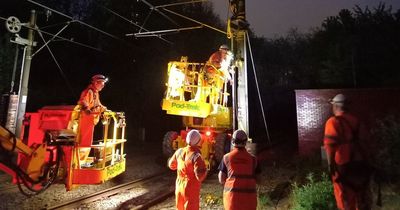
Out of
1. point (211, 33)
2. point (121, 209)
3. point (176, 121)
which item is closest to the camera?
point (121, 209)

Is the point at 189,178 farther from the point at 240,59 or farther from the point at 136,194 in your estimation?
the point at 136,194

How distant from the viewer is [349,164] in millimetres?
4871

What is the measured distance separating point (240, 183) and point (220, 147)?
6.35 m

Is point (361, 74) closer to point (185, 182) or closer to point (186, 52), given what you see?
point (186, 52)

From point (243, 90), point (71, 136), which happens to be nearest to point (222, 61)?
point (243, 90)

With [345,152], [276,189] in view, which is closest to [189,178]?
[345,152]

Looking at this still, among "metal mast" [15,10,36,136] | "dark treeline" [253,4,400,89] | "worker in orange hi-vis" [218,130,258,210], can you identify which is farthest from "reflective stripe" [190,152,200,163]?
"dark treeline" [253,4,400,89]

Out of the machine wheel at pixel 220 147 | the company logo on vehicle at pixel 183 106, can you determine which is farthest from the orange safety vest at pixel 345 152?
the machine wheel at pixel 220 147

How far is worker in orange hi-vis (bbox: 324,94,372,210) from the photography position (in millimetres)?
4857

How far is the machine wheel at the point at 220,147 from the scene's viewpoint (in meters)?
10.9

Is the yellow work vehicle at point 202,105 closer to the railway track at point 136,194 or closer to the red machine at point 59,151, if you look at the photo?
the railway track at point 136,194

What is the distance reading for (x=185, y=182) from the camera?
5129 millimetres

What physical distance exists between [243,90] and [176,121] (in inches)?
663

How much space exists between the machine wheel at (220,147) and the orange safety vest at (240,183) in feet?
20.3
